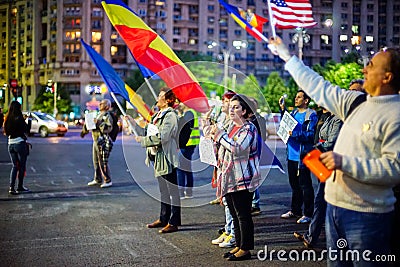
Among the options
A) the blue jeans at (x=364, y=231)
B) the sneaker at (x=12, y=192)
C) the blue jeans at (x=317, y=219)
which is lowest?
the sneaker at (x=12, y=192)

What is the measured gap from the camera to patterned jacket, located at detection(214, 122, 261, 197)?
17.6 ft

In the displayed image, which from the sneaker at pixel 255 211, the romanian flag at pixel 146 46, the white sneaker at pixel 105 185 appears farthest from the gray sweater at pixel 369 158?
the white sneaker at pixel 105 185

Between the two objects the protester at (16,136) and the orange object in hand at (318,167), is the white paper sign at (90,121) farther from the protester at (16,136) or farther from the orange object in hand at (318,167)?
the orange object in hand at (318,167)

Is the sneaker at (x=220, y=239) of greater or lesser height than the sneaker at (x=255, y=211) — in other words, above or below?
above

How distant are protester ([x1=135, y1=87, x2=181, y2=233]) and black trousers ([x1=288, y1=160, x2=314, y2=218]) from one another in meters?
1.83

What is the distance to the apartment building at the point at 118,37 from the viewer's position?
78.1 m

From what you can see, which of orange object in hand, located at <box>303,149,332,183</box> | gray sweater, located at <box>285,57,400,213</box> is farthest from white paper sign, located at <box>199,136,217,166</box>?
orange object in hand, located at <box>303,149,332,183</box>

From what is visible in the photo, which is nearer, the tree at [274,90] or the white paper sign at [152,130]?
the white paper sign at [152,130]

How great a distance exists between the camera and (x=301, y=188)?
7445 mm

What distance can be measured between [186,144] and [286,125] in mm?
2189

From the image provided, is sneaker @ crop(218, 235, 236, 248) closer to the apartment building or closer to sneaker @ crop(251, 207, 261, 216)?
sneaker @ crop(251, 207, 261, 216)

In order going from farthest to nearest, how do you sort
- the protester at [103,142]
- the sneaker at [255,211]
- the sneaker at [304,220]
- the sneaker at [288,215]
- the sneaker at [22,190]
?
the protester at [103,142] < the sneaker at [22,190] < the sneaker at [255,211] < the sneaker at [288,215] < the sneaker at [304,220]

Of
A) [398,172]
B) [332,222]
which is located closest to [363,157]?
[398,172]

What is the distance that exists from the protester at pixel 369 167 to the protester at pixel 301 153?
13.0ft
